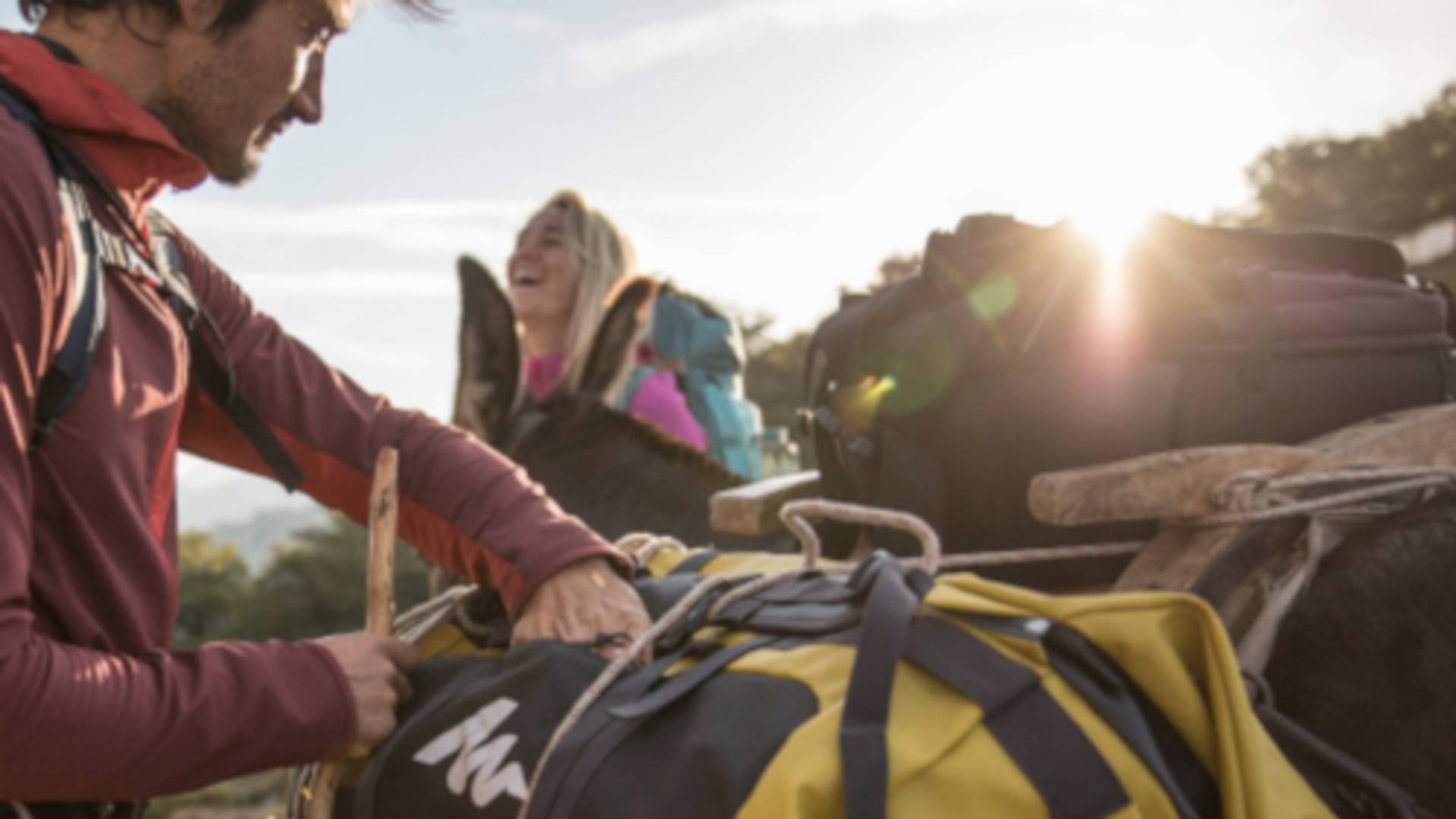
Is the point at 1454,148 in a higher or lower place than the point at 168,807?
higher

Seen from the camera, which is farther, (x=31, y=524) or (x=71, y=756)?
(x=31, y=524)

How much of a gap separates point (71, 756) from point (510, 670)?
50 cm

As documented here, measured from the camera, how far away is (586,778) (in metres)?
1.13

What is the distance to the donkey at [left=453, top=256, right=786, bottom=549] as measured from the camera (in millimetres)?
3818

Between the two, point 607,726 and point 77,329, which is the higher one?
point 77,329

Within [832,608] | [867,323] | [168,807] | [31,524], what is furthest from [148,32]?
[168,807]

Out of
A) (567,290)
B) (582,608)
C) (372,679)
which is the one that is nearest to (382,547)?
(372,679)

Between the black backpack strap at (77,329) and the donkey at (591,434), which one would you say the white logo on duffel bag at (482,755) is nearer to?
the black backpack strap at (77,329)

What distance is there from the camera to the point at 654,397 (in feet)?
17.1

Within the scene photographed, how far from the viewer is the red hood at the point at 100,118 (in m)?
1.38

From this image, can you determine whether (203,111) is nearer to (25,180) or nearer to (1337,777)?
(25,180)

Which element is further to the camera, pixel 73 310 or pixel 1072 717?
pixel 73 310

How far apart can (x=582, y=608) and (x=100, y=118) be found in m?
0.93

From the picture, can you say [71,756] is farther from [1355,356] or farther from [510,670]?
[1355,356]
